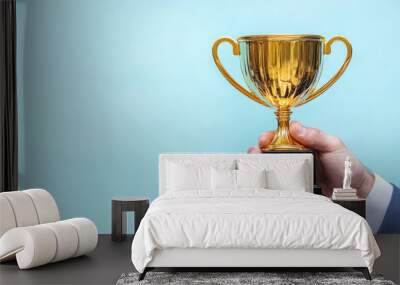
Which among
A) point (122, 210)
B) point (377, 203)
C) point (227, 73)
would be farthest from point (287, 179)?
point (122, 210)

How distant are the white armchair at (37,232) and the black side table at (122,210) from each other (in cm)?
63

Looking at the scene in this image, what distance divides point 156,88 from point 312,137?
1402 millimetres

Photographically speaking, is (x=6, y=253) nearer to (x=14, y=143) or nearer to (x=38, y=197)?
(x=38, y=197)

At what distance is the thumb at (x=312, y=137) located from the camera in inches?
243

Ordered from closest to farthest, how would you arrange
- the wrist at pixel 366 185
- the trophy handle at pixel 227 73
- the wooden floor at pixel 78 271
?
the wooden floor at pixel 78 271 → the trophy handle at pixel 227 73 → the wrist at pixel 366 185

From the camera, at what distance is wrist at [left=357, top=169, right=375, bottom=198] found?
6367 mm

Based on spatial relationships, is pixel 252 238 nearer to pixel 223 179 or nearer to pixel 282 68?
pixel 223 179

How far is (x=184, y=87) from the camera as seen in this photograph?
6.67m

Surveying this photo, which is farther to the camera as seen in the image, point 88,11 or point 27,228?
point 88,11

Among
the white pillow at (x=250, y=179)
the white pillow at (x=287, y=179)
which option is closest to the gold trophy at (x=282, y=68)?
the white pillow at (x=287, y=179)

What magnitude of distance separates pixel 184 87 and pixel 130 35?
0.63 m

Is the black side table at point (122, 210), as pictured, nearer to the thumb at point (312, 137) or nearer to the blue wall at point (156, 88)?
the blue wall at point (156, 88)

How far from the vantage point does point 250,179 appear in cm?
565

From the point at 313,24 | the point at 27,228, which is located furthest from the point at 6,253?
the point at 313,24
